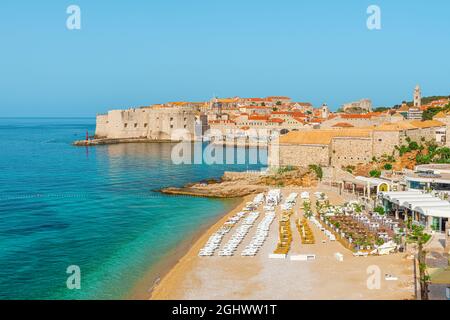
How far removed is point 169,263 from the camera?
16484 mm

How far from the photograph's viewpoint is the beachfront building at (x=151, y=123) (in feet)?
253

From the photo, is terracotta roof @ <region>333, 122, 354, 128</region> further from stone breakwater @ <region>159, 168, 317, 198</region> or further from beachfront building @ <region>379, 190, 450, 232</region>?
beachfront building @ <region>379, 190, 450, 232</region>

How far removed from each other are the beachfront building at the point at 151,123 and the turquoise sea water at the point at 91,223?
108 ft

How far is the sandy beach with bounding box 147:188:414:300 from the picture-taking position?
40.5 ft

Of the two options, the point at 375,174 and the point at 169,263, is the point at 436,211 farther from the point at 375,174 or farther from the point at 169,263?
the point at 375,174

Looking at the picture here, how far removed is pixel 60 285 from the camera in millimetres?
14609

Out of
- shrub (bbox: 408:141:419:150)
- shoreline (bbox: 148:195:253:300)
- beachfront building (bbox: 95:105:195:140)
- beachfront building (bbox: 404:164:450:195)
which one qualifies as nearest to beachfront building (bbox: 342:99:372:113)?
beachfront building (bbox: 95:105:195:140)

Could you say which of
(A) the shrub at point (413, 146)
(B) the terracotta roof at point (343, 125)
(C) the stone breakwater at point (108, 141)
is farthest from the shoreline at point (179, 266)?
(C) the stone breakwater at point (108, 141)

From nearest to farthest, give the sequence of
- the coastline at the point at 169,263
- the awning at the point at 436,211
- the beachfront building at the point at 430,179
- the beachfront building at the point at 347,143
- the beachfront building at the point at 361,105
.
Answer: the coastline at the point at 169,263
the awning at the point at 436,211
the beachfront building at the point at 430,179
the beachfront building at the point at 347,143
the beachfront building at the point at 361,105

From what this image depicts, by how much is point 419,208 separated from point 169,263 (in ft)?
29.1

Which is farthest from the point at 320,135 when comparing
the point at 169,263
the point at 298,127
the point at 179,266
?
the point at 298,127

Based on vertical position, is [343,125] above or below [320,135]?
above

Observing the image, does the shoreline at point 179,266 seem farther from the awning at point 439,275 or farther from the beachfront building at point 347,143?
the beachfront building at point 347,143

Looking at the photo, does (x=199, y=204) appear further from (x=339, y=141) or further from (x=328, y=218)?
(x=339, y=141)
